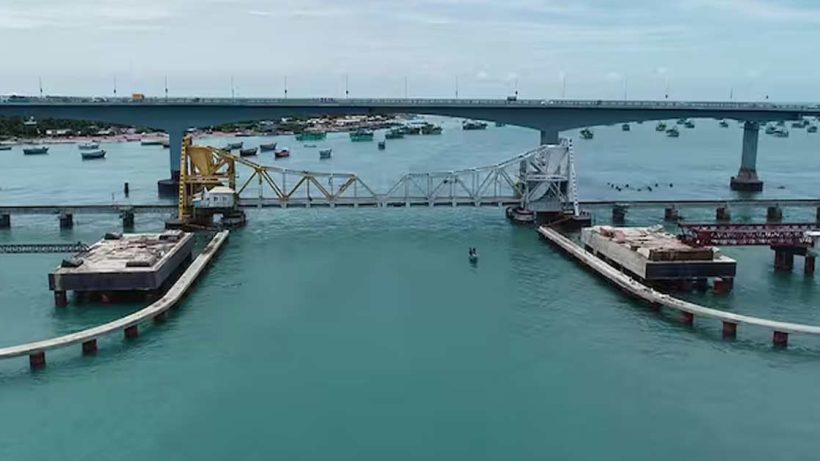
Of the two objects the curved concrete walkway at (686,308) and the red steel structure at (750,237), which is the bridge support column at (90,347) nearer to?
the curved concrete walkway at (686,308)

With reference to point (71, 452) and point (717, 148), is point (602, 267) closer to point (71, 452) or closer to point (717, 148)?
point (71, 452)

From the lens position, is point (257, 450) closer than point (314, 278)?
Yes

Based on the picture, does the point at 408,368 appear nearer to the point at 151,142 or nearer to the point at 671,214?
the point at 671,214

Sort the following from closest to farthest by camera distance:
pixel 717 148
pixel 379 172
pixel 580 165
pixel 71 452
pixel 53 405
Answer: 1. pixel 71 452
2. pixel 53 405
3. pixel 379 172
4. pixel 580 165
5. pixel 717 148

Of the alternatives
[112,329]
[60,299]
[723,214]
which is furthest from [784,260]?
[60,299]

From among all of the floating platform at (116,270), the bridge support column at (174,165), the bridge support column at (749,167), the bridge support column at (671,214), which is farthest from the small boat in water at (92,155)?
the bridge support column at (749,167)

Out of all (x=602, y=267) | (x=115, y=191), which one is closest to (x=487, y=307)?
(x=602, y=267)

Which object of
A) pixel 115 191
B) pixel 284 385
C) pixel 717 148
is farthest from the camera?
pixel 717 148
